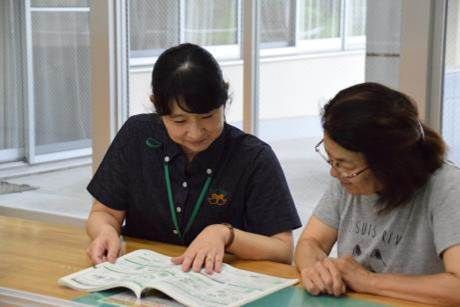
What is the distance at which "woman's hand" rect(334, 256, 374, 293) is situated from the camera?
1.88m

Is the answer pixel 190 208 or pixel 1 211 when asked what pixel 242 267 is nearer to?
pixel 190 208

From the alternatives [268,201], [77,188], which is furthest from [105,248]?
[77,188]

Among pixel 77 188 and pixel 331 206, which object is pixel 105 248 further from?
pixel 77 188

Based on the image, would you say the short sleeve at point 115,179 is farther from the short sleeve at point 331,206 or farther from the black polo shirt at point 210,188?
the short sleeve at point 331,206

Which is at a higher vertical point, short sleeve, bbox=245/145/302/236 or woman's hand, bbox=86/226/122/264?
short sleeve, bbox=245/145/302/236

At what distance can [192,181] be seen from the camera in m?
2.31

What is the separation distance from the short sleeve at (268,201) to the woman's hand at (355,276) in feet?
1.18

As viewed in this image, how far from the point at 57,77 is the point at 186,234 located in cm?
385

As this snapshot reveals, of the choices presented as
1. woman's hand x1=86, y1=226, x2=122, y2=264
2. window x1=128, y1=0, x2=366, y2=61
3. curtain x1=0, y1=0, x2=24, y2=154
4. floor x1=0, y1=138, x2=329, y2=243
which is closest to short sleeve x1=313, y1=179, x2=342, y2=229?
woman's hand x1=86, y1=226, x2=122, y2=264

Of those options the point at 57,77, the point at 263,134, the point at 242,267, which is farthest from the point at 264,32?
the point at 242,267

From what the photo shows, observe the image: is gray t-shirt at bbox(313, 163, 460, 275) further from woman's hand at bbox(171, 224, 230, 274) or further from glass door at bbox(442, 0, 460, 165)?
glass door at bbox(442, 0, 460, 165)

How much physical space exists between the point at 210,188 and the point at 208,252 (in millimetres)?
330

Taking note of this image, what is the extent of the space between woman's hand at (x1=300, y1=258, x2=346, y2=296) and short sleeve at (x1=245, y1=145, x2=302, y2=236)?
34 centimetres

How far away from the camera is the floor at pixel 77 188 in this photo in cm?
464
